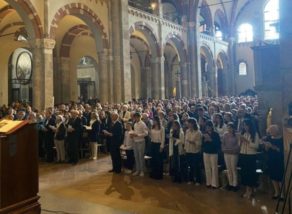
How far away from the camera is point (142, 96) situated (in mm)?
31625

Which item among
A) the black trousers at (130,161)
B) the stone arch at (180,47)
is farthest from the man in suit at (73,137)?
the stone arch at (180,47)

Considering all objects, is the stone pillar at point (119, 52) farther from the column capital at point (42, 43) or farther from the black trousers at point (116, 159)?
the black trousers at point (116, 159)

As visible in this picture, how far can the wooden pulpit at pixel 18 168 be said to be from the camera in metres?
3.90

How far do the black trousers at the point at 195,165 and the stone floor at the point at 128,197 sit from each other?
0.33m

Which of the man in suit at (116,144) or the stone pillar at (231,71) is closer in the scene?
the man in suit at (116,144)

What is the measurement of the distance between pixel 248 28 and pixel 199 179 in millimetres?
32695

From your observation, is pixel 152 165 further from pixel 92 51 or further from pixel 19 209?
pixel 92 51

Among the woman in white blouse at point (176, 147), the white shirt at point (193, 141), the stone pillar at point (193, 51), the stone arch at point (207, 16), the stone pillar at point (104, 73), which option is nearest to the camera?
the white shirt at point (193, 141)

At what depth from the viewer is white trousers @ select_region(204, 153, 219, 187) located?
7779 mm

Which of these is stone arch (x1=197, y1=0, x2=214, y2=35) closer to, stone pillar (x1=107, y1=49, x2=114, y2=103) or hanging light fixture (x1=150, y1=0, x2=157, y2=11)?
hanging light fixture (x1=150, y1=0, x2=157, y2=11)

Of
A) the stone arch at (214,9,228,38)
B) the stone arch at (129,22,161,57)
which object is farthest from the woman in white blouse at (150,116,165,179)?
the stone arch at (214,9,228,38)

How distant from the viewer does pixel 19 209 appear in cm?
404

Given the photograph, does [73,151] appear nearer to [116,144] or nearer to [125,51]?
[116,144]

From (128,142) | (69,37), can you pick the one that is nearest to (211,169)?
(128,142)
